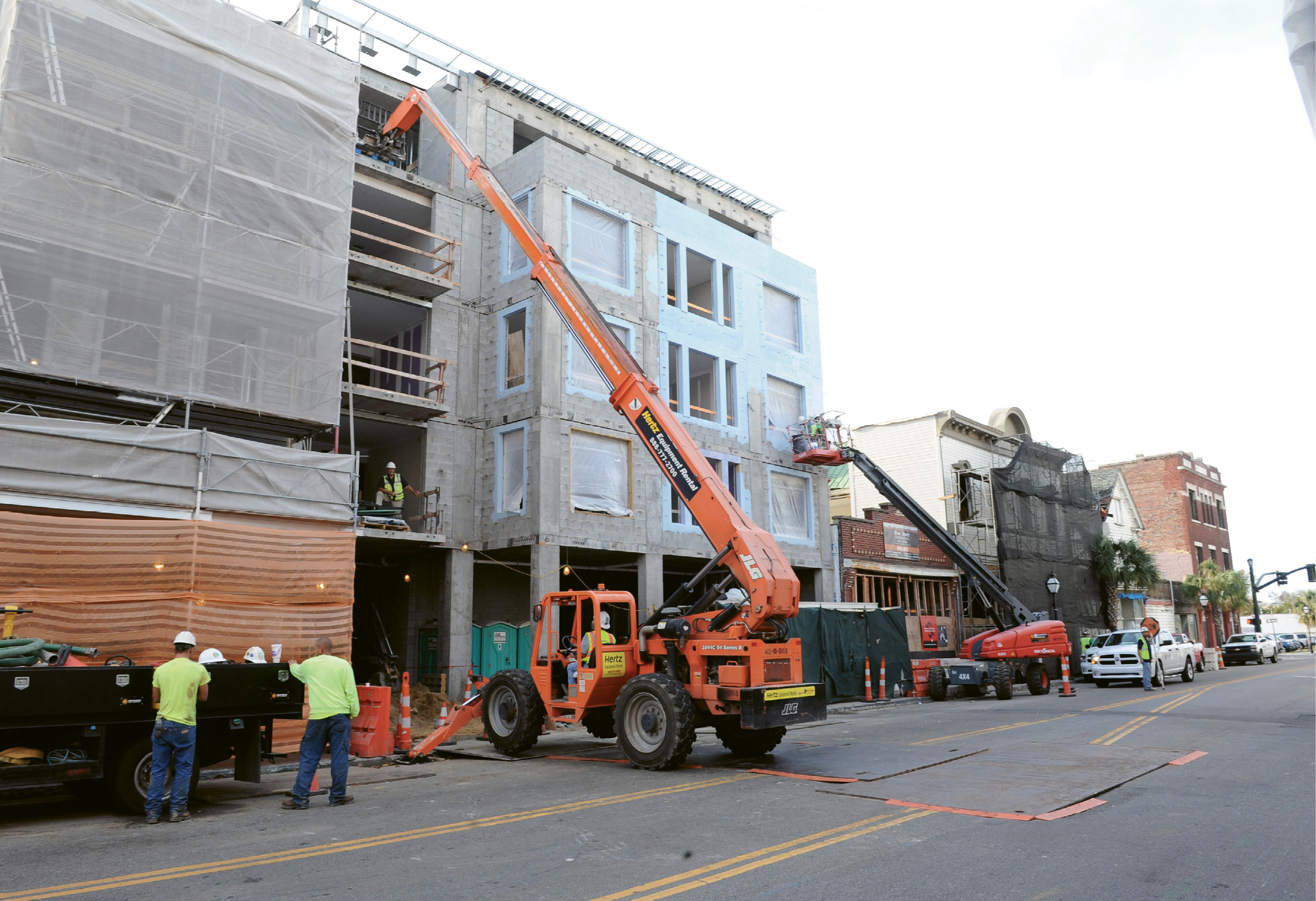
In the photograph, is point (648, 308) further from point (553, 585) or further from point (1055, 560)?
point (1055, 560)

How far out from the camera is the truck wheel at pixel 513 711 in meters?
13.4

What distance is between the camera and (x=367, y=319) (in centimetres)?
2448

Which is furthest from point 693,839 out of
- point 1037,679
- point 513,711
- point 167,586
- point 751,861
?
point 1037,679

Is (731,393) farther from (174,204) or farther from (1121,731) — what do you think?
(174,204)

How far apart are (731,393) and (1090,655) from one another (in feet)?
50.1

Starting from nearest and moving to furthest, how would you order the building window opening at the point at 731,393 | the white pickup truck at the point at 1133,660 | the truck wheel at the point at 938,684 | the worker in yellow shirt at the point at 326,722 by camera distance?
1. the worker in yellow shirt at the point at 326,722
2. the truck wheel at the point at 938,684
3. the building window opening at the point at 731,393
4. the white pickup truck at the point at 1133,660

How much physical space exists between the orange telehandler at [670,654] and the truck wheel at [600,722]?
0.02 m

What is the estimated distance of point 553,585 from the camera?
21.0 m

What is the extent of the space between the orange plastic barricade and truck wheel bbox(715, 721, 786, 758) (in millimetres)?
5010

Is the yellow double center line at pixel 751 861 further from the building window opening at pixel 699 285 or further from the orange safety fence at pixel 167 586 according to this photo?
the building window opening at pixel 699 285

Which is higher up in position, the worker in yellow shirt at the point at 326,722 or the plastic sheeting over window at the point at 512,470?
the plastic sheeting over window at the point at 512,470

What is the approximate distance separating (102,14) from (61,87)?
1912 millimetres

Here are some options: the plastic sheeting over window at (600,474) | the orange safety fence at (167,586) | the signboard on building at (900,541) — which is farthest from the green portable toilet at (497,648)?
the signboard on building at (900,541)

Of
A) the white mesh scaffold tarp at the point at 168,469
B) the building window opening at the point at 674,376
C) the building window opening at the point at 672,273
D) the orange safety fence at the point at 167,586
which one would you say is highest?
the building window opening at the point at 672,273
